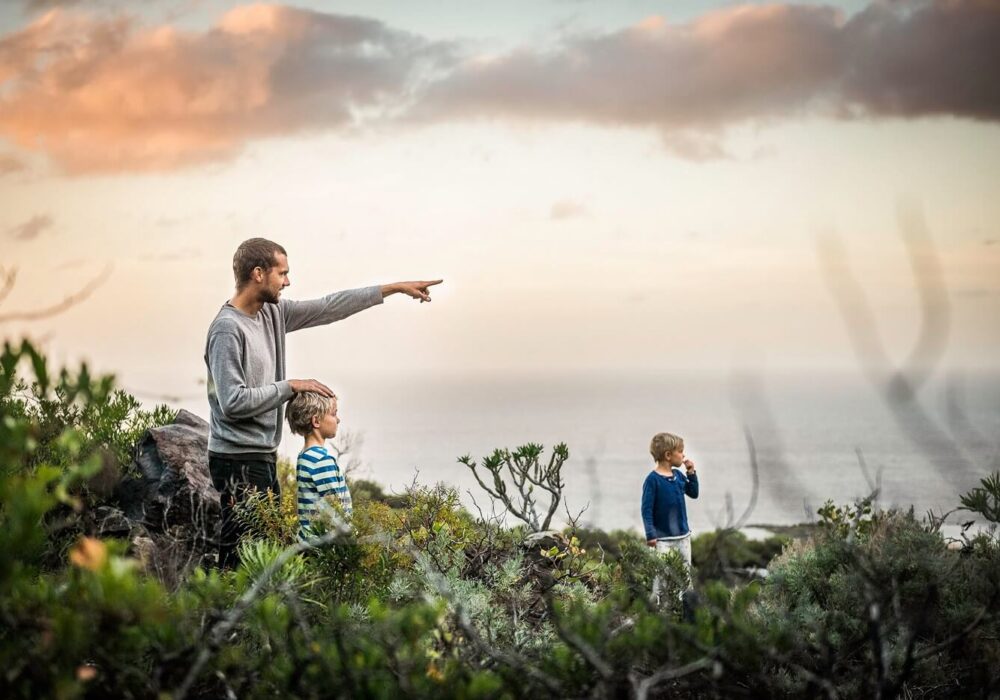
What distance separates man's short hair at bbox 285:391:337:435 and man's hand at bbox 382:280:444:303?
44.9 inches

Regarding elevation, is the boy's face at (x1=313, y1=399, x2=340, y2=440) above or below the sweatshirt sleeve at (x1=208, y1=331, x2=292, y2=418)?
below

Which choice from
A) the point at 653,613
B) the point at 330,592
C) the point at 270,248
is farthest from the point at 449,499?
the point at 653,613

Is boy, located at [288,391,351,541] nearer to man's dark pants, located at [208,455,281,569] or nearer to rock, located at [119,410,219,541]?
man's dark pants, located at [208,455,281,569]

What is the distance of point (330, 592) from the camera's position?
17.9 feet

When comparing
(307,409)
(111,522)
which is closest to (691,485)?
(307,409)

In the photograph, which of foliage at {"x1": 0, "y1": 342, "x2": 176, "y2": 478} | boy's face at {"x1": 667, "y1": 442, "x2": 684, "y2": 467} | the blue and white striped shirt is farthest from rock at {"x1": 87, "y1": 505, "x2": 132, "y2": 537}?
boy's face at {"x1": 667, "y1": 442, "x2": 684, "y2": 467}

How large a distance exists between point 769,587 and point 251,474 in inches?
151

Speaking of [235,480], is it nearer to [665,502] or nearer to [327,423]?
[327,423]

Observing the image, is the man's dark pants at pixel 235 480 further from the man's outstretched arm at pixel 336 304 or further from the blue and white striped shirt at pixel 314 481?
the man's outstretched arm at pixel 336 304

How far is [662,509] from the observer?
744 cm

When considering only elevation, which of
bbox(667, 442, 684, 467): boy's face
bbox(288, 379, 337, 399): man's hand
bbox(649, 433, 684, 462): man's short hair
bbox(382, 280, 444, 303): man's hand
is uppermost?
bbox(382, 280, 444, 303): man's hand

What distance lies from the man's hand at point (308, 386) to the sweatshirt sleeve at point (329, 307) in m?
0.88

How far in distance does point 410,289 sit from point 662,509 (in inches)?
114

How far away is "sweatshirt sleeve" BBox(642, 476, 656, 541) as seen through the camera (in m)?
7.36
